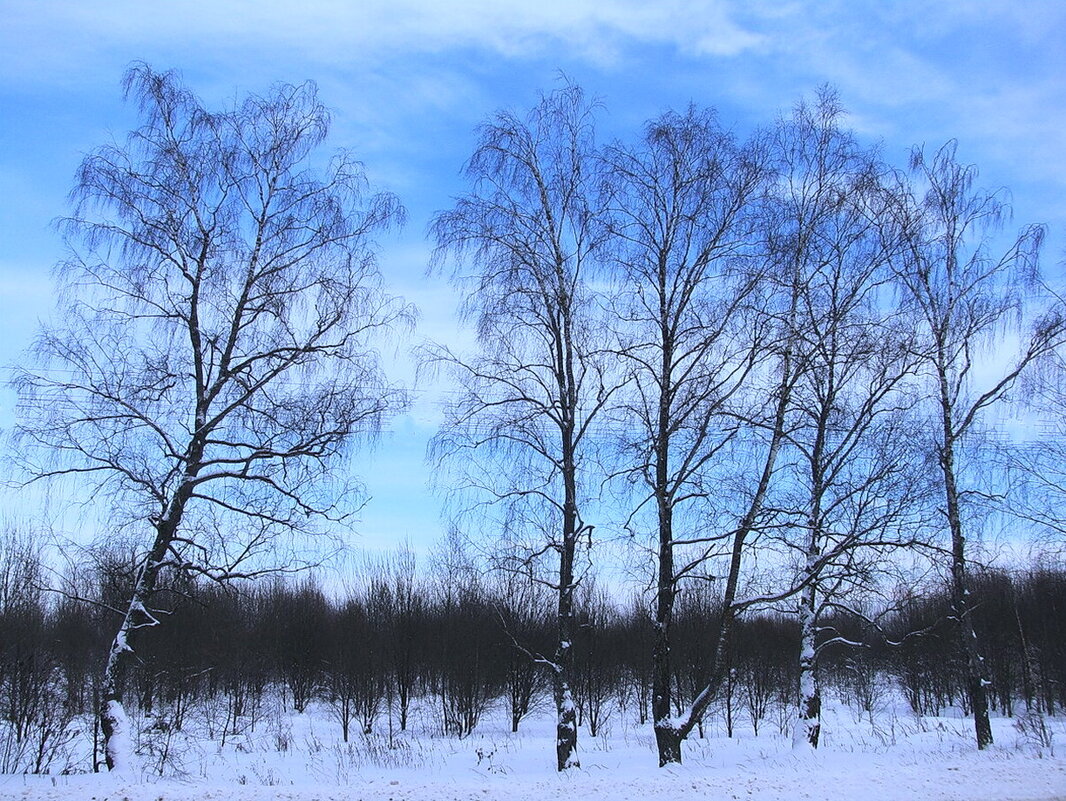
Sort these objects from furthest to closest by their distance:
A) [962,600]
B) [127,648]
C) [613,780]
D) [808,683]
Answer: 1. [962,600]
2. [808,683]
3. [127,648]
4. [613,780]

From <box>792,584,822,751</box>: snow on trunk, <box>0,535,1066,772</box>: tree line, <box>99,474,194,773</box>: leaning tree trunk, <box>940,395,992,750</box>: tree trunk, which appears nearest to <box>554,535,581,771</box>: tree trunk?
<box>792,584,822,751</box>: snow on trunk

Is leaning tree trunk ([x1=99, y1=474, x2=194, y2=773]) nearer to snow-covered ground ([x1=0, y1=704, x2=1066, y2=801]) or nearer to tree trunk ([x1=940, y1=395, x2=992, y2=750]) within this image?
snow-covered ground ([x1=0, y1=704, x2=1066, y2=801])

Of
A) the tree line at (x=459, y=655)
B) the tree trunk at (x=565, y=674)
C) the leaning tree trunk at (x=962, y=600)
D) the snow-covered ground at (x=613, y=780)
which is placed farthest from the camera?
the tree line at (x=459, y=655)

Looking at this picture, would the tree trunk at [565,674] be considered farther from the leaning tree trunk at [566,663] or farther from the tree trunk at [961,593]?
the tree trunk at [961,593]

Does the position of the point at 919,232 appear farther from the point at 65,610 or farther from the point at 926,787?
the point at 65,610

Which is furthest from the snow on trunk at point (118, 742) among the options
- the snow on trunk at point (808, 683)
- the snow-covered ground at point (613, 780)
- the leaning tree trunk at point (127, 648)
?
the snow on trunk at point (808, 683)

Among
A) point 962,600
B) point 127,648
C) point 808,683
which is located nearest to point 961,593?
point 962,600

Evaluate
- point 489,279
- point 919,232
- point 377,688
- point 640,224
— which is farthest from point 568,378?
point 377,688

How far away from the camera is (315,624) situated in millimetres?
39406

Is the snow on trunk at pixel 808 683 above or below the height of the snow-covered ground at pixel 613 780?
above

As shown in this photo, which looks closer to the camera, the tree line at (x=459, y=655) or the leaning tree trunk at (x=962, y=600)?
the leaning tree trunk at (x=962, y=600)

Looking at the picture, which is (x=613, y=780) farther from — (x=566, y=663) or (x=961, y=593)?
(x=961, y=593)

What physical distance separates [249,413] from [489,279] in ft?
17.5

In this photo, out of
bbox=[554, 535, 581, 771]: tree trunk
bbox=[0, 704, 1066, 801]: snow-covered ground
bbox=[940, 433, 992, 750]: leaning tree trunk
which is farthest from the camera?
bbox=[940, 433, 992, 750]: leaning tree trunk
